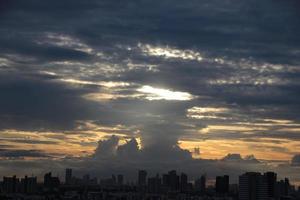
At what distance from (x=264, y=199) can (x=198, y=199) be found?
78.2 ft

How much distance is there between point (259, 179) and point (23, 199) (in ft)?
259

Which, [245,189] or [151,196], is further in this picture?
[151,196]

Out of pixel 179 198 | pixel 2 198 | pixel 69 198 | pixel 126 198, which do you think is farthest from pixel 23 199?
pixel 179 198

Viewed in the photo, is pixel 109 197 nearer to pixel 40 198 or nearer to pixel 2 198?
pixel 40 198

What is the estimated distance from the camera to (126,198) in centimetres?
19725

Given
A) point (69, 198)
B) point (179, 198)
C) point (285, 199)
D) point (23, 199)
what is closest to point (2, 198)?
point (23, 199)

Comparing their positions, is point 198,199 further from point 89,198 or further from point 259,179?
point 89,198

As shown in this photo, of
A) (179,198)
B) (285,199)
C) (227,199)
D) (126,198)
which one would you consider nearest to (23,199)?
(126,198)

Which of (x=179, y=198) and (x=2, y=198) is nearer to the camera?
(x=2, y=198)

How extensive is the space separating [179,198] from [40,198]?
48.3m

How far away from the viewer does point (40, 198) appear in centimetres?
19112

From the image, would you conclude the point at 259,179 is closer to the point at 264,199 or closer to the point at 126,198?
the point at 264,199

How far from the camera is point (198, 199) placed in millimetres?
193750

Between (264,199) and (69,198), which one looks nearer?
(264,199)
